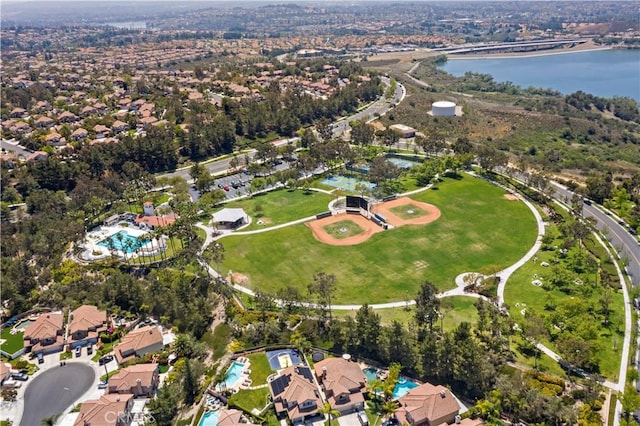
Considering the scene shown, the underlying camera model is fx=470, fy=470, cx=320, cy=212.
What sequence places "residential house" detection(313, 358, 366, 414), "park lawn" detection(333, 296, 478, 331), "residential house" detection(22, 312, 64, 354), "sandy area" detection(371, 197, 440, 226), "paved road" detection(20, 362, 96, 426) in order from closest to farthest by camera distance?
"residential house" detection(313, 358, 366, 414), "paved road" detection(20, 362, 96, 426), "residential house" detection(22, 312, 64, 354), "park lawn" detection(333, 296, 478, 331), "sandy area" detection(371, 197, 440, 226)

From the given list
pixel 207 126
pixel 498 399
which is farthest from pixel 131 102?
pixel 498 399

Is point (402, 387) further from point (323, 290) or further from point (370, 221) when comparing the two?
point (370, 221)

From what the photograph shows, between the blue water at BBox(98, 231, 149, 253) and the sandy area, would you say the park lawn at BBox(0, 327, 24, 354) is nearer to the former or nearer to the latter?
the blue water at BBox(98, 231, 149, 253)

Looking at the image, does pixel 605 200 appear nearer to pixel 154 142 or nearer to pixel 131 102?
pixel 154 142

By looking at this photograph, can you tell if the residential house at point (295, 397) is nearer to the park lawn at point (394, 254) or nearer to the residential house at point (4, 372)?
the park lawn at point (394, 254)

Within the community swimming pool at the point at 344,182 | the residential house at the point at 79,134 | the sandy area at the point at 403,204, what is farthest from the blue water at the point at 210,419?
the residential house at the point at 79,134

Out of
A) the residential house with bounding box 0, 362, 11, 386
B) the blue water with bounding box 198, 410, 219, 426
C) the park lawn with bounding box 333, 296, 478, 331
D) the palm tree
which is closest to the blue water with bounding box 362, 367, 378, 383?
the palm tree
